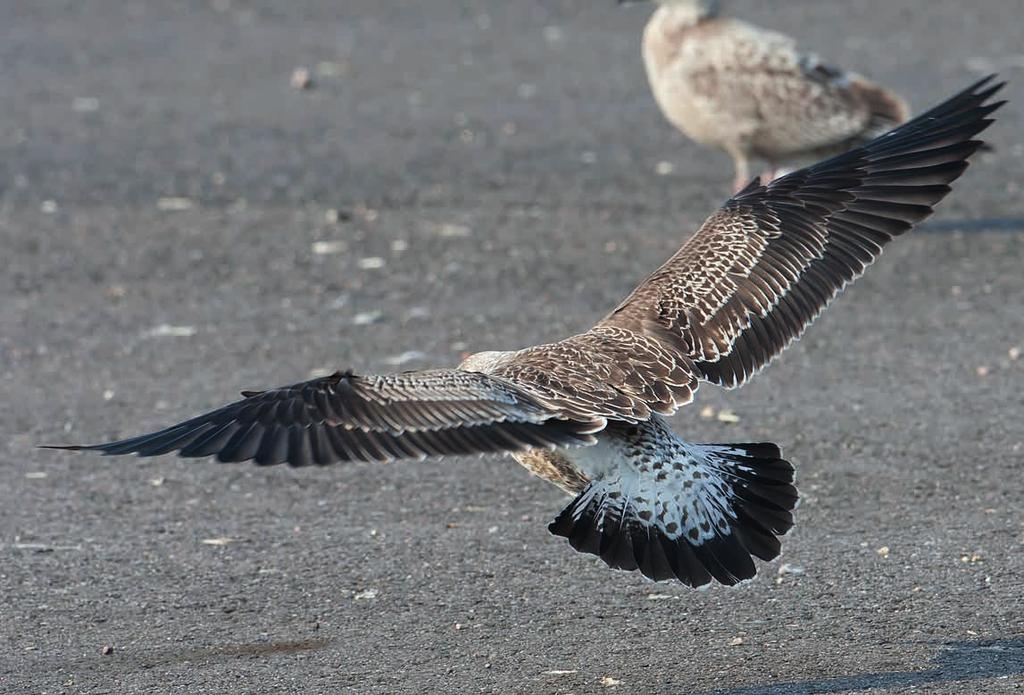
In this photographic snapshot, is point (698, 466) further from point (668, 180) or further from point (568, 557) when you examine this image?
point (668, 180)

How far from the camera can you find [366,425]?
445cm

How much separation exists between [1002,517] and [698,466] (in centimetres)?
149

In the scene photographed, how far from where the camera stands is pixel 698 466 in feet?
16.0

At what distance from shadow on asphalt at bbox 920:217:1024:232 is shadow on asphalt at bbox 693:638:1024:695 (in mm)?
4992

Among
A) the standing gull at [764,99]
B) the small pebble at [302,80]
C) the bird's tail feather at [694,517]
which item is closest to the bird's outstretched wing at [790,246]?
the bird's tail feather at [694,517]

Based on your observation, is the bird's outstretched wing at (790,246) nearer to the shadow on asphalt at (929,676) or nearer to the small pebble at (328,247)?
the shadow on asphalt at (929,676)

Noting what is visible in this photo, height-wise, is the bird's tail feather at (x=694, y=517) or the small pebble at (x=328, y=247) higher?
the small pebble at (x=328, y=247)

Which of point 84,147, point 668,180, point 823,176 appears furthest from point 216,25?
point 823,176

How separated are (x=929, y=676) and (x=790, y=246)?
1628 millimetres

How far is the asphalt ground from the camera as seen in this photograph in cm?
498

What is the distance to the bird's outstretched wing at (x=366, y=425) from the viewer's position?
4.33m

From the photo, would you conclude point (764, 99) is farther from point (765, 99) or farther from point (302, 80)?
point (302, 80)

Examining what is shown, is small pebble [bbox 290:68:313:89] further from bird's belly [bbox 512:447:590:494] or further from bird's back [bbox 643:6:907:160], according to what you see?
bird's belly [bbox 512:447:590:494]

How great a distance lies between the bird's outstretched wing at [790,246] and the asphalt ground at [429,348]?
2.55 ft
